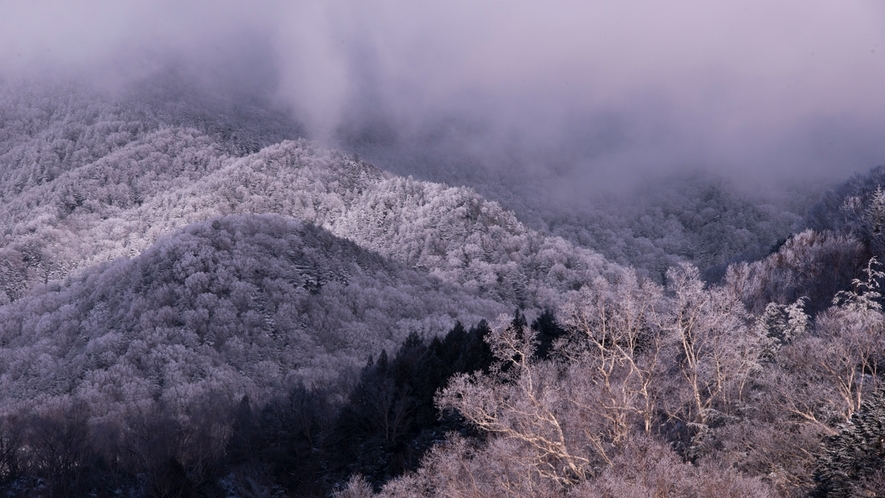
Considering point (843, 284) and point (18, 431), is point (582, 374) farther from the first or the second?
point (18, 431)

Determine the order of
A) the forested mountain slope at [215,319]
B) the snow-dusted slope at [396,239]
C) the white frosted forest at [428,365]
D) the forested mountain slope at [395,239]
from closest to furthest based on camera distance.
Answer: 1. the white frosted forest at [428,365]
2. the forested mountain slope at [215,319]
3. the forested mountain slope at [395,239]
4. the snow-dusted slope at [396,239]

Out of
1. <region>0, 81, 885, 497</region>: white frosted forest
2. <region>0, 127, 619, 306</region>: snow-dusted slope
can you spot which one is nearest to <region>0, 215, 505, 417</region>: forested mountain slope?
<region>0, 81, 885, 497</region>: white frosted forest

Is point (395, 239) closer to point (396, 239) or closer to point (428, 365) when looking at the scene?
point (396, 239)

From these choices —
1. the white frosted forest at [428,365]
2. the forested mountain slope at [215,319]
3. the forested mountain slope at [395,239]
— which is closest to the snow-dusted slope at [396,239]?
the forested mountain slope at [395,239]

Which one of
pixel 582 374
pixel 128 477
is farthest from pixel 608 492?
pixel 128 477

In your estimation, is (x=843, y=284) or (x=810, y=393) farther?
(x=843, y=284)

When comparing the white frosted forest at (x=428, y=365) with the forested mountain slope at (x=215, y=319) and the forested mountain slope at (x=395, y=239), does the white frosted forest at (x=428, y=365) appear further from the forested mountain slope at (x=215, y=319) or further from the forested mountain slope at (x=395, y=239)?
the forested mountain slope at (x=395, y=239)
